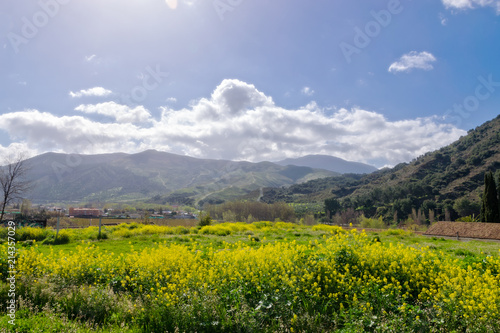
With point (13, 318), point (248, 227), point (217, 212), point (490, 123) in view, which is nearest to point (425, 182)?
point (490, 123)

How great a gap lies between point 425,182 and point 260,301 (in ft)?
359

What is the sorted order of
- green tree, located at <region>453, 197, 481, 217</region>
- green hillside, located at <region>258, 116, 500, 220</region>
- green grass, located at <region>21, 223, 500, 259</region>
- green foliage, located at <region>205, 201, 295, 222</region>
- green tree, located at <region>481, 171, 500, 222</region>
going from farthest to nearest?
green foliage, located at <region>205, 201, 295, 222</region> → green hillside, located at <region>258, 116, 500, 220</region> → green tree, located at <region>453, 197, 481, 217</region> → green tree, located at <region>481, 171, 500, 222</region> → green grass, located at <region>21, 223, 500, 259</region>

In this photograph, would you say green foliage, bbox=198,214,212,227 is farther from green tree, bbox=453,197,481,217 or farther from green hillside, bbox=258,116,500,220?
green tree, bbox=453,197,481,217

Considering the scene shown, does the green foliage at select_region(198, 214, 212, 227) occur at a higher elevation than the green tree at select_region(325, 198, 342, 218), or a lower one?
higher

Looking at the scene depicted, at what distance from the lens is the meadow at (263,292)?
17.4ft

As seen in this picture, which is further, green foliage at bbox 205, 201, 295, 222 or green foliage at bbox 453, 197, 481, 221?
green foliage at bbox 205, 201, 295, 222

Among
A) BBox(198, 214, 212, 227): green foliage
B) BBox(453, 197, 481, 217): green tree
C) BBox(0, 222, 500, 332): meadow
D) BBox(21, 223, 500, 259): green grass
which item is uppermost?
BBox(0, 222, 500, 332): meadow

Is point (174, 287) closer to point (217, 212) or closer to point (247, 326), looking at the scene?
point (247, 326)

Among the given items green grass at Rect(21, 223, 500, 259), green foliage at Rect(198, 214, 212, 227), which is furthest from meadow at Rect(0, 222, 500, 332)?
green foliage at Rect(198, 214, 212, 227)

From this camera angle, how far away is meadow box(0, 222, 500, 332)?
5293 mm

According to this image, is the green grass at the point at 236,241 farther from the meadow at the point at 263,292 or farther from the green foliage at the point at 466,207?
the green foliage at the point at 466,207

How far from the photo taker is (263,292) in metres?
6.23

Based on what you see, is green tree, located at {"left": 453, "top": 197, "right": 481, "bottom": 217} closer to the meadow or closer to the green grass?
the green grass

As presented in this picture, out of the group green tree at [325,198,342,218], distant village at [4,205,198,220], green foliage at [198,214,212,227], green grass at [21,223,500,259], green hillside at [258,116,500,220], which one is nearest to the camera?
green grass at [21,223,500,259]
